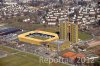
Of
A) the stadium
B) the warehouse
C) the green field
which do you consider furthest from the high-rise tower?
the warehouse

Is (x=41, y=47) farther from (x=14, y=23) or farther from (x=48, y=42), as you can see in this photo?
(x=14, y=23)

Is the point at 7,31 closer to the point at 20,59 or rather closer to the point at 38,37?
the point at 38,37

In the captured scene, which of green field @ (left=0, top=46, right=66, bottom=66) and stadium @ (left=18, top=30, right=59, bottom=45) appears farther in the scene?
stadium @ (left=18, top=30, right=59, bottom=45)

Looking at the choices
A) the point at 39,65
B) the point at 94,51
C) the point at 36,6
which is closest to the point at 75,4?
the point at 36,6

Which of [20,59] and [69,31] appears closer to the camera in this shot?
[20,59]

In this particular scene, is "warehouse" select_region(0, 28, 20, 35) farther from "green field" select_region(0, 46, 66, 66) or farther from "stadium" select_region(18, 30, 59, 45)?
"green field" select_region(0, 46, 66, 66)

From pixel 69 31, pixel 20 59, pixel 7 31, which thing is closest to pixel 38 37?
pixel 69 31

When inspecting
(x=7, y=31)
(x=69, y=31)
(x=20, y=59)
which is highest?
(x=69, y=31)

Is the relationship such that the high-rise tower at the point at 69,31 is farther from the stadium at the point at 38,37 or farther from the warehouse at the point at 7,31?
the warehouse at the point at 7,31

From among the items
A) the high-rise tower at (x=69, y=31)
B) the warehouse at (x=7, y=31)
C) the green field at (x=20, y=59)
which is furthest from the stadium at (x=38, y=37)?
the warehouse at (x=7, y=31)
